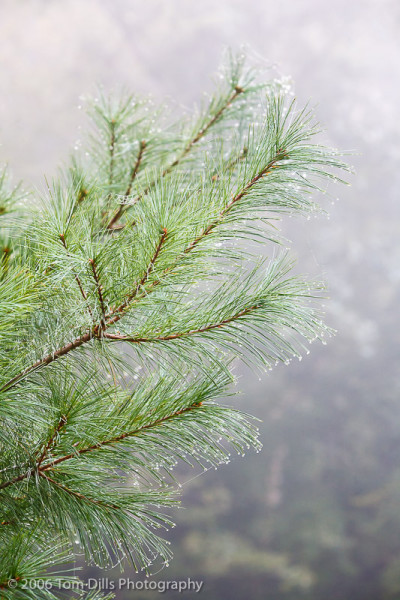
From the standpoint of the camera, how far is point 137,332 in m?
0.51

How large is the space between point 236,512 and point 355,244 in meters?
2.31

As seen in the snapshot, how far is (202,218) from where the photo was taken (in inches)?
18.3

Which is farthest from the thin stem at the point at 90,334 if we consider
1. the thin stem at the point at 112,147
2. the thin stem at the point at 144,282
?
the thin stem at the point at 112,147

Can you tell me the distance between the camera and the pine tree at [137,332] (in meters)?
0.48

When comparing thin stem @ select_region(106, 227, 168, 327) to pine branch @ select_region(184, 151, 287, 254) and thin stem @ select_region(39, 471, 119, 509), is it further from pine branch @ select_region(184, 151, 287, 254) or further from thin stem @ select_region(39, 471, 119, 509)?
thin stem @ select_region(39, 471, 119, 509)

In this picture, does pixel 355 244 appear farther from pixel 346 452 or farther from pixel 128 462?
pixel 128 462

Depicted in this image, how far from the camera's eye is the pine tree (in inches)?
18.8

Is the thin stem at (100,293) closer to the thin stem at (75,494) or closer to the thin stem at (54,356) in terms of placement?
the thin stem at (54,356)

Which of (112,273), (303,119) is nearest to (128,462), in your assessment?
(112,273)

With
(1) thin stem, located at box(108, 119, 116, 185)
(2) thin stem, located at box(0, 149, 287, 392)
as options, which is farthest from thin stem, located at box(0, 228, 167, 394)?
(1) thin stem, located at box(108, 119, 116, 185)

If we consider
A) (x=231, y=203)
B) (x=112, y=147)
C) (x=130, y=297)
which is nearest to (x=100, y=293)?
(x=130, y=297)

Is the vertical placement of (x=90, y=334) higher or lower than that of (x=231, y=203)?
lower

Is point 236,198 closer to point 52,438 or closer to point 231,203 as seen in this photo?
point 231,203

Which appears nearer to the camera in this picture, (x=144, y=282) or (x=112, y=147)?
(x=144, y=282)
